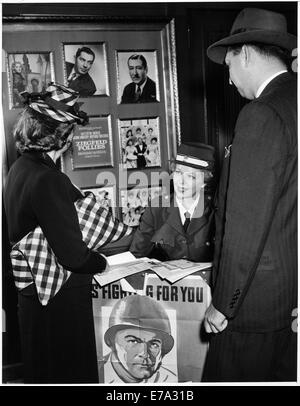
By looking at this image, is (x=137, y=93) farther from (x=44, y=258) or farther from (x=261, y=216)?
(x=261, y=216)

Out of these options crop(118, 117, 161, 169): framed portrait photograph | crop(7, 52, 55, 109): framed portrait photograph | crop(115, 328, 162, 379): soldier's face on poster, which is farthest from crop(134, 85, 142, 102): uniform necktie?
crop(115, 328, 162, 379): soldier's face on poster

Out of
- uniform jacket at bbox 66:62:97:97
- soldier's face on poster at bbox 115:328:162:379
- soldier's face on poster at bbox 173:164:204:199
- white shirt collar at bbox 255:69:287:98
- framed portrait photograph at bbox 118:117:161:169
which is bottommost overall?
soldier's face on poster at bbox 115:328:162:379

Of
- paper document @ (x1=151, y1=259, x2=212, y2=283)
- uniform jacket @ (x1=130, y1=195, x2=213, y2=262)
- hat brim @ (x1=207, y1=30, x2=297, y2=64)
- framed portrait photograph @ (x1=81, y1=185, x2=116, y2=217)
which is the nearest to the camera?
hat brim @ (x1=207, y1=30, x2=297, y2=64)

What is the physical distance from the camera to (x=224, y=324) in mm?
1592

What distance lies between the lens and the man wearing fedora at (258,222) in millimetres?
1460

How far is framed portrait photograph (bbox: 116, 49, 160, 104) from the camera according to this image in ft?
9.15

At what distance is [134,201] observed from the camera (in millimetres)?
2943

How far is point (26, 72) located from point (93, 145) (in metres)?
0.54

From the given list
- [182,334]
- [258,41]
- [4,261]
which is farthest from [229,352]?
[4,261]

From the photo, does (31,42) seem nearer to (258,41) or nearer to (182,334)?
(258,41)

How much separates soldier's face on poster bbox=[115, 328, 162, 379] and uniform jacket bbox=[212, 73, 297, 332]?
0.46 m

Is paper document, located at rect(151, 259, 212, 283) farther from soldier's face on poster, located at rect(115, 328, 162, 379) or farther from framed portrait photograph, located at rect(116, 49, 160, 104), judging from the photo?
framed portrait photograph, located at rect(116, 49, 160, 104)

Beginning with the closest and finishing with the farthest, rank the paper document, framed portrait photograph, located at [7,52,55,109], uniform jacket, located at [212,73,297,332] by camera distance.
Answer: uniform jacket, located at [212,73,297,332], the paper document, framed portrait photograph, located at [7,52,55,109]

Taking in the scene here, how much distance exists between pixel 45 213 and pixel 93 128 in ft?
3.61
